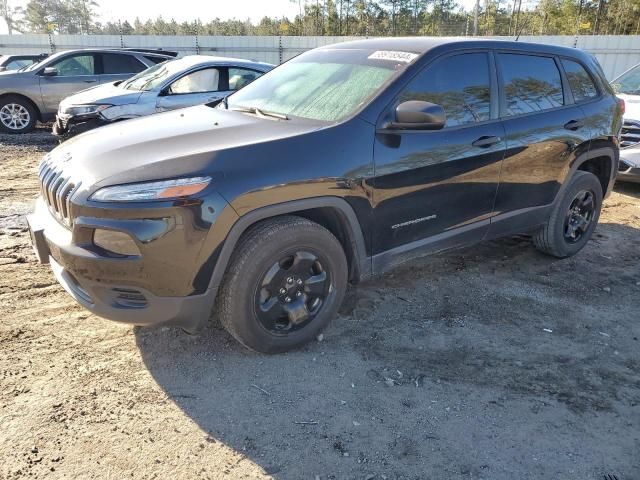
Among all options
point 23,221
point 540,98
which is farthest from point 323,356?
point 23,221

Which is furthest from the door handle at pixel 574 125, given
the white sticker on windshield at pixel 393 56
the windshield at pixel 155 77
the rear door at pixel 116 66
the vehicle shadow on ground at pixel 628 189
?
the rear door at pixel 116 66

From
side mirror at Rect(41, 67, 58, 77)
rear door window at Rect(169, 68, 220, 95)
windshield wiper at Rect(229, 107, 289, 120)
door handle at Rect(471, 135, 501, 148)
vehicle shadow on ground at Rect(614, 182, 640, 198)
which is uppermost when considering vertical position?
side mirror at Rect(41, 67, 58, 77)

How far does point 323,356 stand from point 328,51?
7.61 feet

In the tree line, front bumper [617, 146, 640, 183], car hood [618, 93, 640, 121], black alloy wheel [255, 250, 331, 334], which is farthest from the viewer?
the tree line

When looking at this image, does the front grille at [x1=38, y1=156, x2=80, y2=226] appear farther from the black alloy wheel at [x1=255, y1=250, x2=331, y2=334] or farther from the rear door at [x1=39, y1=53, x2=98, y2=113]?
the rear door at [x1=39, y1=53, x2=98, y2=113]

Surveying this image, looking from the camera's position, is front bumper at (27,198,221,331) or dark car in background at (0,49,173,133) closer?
front bumper at (27,198,221,331)

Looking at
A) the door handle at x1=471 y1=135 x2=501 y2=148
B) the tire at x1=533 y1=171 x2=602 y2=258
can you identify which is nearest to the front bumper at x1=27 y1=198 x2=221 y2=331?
the door handle at x1=471 y1=135 x2=501 y2=148

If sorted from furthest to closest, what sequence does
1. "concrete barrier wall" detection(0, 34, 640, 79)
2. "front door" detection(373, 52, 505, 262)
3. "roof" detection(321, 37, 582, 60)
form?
"concrete barrier wall" detection(0, 34, 640, 79) < "roof" detection(321, 37, 582, 60) < "front door" detection(373, 52, 505, 262)

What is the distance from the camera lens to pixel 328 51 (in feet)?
13.1

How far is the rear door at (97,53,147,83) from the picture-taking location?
10.4m

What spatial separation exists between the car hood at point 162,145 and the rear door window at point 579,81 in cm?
260

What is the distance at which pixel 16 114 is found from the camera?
10109mm

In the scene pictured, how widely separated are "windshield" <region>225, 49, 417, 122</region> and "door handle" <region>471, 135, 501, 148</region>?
74 centimetres

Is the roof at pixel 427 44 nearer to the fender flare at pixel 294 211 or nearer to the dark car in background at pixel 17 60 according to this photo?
the fender flare at pixel 294 211
